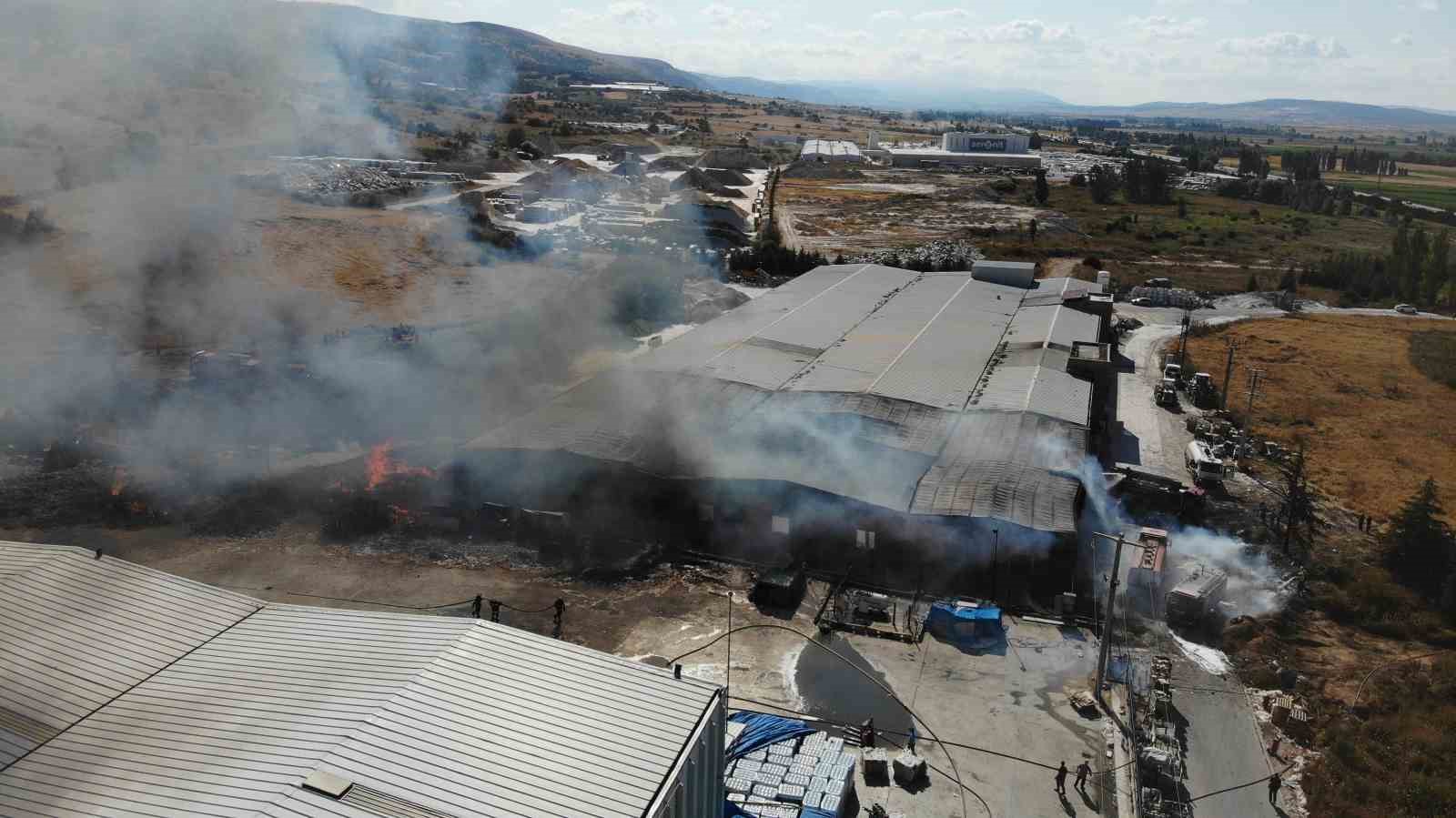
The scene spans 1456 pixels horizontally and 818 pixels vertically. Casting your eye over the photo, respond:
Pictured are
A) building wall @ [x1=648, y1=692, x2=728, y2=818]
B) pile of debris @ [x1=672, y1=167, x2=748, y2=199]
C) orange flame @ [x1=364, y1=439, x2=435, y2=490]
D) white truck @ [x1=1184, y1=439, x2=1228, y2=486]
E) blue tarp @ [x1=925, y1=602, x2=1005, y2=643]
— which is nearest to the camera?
building wall @ [x1=648, y1=692, x2=728, y2=818]

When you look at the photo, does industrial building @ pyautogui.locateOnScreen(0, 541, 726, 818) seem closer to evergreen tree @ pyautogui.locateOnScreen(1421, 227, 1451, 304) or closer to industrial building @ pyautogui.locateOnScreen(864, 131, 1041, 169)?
evergreen tree @ pyautogui.locateOnScreen(1421, 227, 1451, 304)

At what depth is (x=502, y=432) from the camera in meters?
24.0

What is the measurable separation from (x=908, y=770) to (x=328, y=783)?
867 centimetres

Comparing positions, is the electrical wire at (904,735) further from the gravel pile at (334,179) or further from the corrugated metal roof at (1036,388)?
the gravel pile at (334,179)

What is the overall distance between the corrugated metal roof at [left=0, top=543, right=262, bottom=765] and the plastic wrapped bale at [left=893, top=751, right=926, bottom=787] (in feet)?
32.5

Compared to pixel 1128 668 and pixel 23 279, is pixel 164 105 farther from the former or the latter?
pixel 1128 668

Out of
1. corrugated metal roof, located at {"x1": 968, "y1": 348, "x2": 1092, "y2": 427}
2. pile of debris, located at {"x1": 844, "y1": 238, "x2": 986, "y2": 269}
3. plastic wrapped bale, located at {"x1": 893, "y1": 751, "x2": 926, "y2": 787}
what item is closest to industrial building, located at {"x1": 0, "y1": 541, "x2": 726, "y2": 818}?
plastic wrapped bale, located at {"x1": 893, "y1": 751, "x2": 926, "y2": 787}

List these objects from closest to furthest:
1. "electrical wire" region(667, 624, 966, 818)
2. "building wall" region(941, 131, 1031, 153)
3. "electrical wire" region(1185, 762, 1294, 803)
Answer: "electrical wire" region(1185, 762, 1294, 803), "electrical wire" region(667, 624, 966, 818), "building wall" region(941, 131, 1031, 153)

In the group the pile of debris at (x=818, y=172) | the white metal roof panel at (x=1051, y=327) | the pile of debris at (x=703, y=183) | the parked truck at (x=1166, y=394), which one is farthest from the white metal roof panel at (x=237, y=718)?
the pile of debris at (x=818, y=172)

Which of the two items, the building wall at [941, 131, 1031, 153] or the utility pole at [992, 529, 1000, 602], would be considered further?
the building wall at [941, 131, 1031, 153]

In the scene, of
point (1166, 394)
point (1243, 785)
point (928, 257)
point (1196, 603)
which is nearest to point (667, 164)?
point (928, 257)

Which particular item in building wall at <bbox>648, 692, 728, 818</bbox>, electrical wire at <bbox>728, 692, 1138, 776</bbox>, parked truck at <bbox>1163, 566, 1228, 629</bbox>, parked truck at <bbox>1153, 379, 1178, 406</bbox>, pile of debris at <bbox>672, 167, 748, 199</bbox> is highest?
pile of debris at <bbox>672, 167, 748, 199</bbox>

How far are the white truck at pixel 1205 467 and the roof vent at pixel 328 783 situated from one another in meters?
24.2

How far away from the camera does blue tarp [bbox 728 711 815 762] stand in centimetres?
1482
